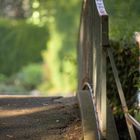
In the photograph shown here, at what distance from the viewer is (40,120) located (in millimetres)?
7000

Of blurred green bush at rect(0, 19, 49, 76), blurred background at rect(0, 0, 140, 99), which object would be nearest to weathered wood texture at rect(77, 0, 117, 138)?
blurred background at rect(0, 0, 140, 99)

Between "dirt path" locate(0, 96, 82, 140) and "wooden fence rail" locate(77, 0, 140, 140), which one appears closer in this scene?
"wooden fence rail" locate(77, 0, 140, 140)

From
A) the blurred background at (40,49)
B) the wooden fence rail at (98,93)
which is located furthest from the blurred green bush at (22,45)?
the wooden fence rail at (98,93)

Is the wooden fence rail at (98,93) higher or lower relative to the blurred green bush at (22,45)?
lower

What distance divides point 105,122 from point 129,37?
257 cm

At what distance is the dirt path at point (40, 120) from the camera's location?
6.46 meters

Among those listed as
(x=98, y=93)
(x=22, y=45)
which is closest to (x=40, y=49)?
(x=22, y=45)

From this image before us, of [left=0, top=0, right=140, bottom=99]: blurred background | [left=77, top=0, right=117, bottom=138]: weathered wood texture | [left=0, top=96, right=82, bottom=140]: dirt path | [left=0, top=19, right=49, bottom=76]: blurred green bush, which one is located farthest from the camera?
[left=0, top=19, right=49, bottom=76]: blurred green bush

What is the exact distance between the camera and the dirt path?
255 inches

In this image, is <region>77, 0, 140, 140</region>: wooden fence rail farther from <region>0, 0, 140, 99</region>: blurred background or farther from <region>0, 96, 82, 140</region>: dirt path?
<region>0, 0, 140, 99</region>: blurred background

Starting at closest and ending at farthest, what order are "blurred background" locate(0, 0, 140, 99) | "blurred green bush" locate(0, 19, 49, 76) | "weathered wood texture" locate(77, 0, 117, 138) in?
"weathered wood texture" locate(77, 0, 117, 138) < "blurred background" locate(0, 0, 140, 99) < "blurred green bush" locate(0, 19, 49, 76)

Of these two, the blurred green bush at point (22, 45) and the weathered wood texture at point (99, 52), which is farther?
the blurred green bush at point (22, 45)

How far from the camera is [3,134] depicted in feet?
21.4

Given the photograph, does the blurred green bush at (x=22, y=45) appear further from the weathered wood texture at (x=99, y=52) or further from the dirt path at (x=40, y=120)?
the weathered wood texture at (x=99, y=52)
